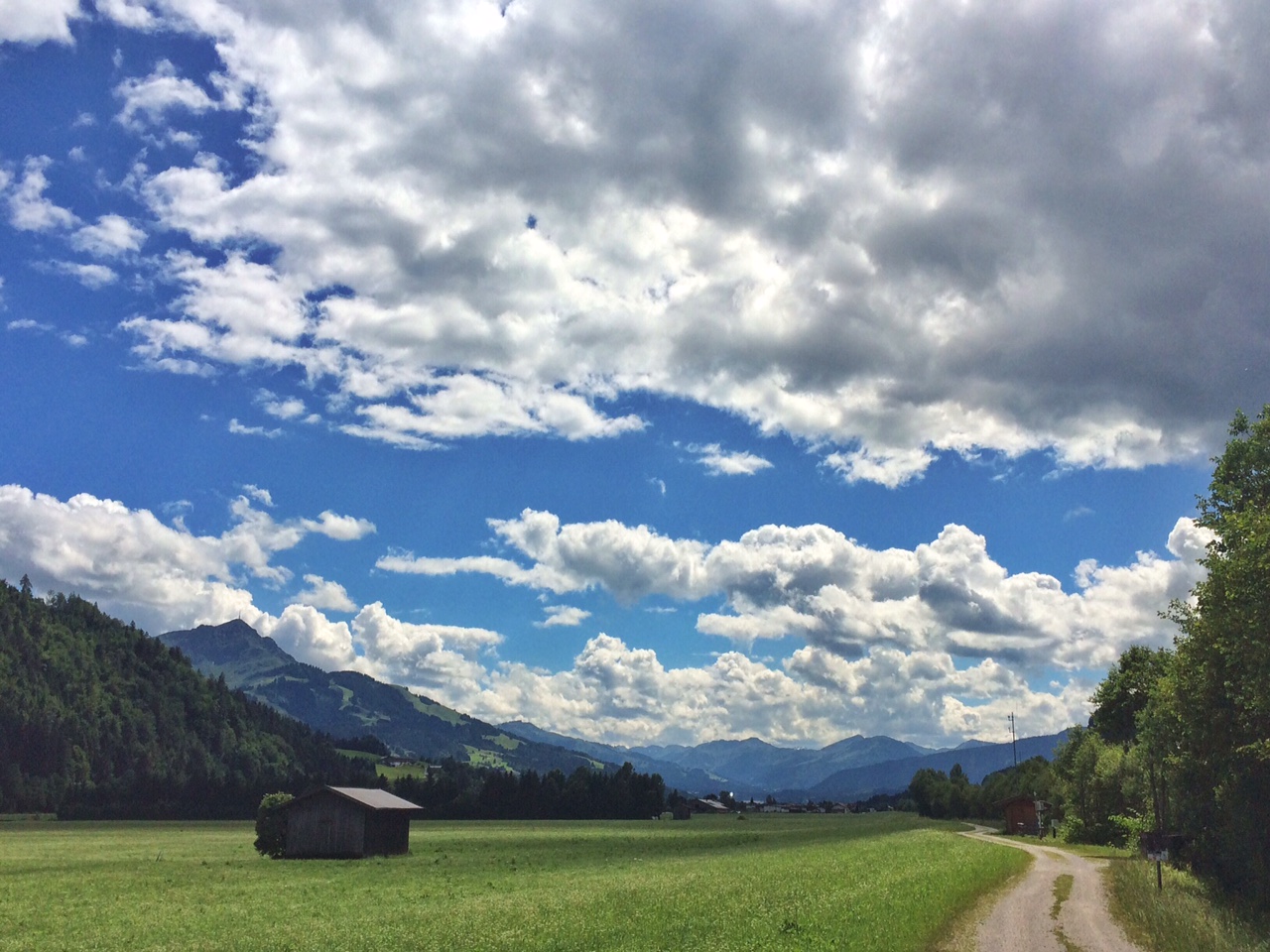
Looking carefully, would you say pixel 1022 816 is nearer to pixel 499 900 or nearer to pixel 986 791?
pixel 986 791

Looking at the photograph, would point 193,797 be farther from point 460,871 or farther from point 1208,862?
point 1208,862

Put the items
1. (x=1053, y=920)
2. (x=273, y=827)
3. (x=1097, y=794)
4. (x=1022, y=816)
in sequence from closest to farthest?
(x=1053, y=920), (x=273, y=827), (x=1097, y=794), (x=1022, y=816)

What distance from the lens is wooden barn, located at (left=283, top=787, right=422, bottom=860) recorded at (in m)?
72.4

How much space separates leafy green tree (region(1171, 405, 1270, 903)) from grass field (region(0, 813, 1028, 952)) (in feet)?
35.1

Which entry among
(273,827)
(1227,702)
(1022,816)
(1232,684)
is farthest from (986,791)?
(1232,684)

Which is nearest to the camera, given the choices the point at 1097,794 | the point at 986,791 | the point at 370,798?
the point at 370,798

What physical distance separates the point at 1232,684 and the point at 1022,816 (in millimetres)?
97944

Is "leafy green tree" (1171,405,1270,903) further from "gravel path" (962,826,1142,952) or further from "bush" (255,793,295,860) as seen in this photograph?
"bush" (255,793,295,860)

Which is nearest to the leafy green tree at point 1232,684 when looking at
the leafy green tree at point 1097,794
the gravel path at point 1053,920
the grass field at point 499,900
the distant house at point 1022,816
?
the gravel path at point 1053,920

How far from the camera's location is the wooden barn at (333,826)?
72.4m

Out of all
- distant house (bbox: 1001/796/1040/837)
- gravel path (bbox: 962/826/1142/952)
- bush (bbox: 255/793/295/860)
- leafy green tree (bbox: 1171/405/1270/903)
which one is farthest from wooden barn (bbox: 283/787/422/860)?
distant house (bbox: 1001/796/1040/837)

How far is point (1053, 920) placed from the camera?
105ft

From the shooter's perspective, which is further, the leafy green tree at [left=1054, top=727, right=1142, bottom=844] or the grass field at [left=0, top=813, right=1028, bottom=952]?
the leafy green tree at [left=1054, top=727, right=1142, bottom=844]

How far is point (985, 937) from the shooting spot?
92.5 feet
